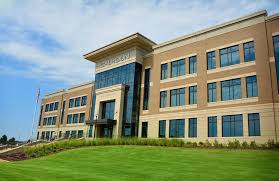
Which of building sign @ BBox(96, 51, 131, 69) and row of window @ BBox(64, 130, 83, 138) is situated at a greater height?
building sign @ BBox(96, 51, 131, 69)

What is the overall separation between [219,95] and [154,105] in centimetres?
1047

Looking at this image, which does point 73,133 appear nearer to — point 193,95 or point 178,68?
point 178,68

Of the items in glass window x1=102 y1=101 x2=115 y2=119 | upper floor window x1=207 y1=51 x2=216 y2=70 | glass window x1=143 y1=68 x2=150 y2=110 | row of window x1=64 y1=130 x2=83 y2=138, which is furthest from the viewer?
row of window x1=64 y1=130 x2=83 y2=138

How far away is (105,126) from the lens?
4441 centimetres

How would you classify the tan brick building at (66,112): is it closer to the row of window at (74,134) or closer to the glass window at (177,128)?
the row of window at (74,134)

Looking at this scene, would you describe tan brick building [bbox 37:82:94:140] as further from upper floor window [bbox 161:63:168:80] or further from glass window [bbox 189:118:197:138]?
glass window [bbox 189:118:197:138]

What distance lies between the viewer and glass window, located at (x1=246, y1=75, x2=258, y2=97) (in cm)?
2860

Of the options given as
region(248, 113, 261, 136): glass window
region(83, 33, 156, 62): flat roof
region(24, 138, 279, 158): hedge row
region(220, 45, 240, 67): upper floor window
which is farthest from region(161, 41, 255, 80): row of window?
region(24, 138, 279, 158): hedge row

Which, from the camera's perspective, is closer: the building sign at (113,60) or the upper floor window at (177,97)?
the upper floor window at (177,97)

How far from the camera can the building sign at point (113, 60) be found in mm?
43578

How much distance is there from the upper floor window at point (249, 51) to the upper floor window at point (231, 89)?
2.62m

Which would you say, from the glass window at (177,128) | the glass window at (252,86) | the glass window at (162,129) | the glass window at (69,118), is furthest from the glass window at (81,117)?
the glass window at (252,86)

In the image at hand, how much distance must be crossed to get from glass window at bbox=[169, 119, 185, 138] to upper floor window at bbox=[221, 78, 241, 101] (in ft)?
21.3

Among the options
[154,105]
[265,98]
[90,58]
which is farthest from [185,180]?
[90,58]
